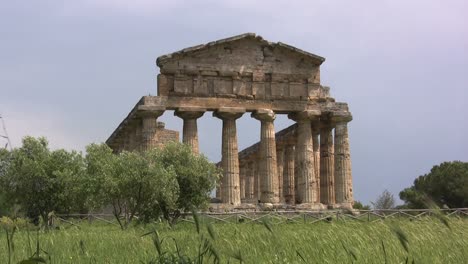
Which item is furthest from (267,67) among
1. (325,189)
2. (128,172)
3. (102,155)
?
(128,172)

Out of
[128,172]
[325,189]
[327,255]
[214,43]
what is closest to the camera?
[327,255]

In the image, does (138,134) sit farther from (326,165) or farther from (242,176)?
(242,176)

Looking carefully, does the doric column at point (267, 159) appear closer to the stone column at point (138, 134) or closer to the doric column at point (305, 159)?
the doric column at point (305, 159)

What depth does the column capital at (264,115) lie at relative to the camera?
130 ft

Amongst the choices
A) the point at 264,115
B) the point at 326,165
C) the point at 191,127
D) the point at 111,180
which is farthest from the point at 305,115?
the point at 111,180

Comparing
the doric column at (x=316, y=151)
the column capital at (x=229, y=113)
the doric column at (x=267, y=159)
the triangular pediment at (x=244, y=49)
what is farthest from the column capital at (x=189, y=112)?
the doric column at (x=316, y=151)

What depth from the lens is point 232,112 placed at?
39.1 metres

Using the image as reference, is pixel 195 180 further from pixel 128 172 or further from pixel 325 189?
pixel 325 189

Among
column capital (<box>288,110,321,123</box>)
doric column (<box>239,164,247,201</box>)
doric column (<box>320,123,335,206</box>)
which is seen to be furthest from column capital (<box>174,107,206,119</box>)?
doric column (<box>239,164,247,201</box>)

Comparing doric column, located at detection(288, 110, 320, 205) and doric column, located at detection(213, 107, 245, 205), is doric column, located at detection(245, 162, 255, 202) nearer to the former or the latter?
doric column, located at detection(288, 110, 320, 205)

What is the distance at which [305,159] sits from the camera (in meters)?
40.9

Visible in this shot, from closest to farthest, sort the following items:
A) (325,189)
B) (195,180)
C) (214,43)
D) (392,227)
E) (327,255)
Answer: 1. (392,227)
2. (327,255)
3. (195,180)
4. (214,43)
5. (325,189)

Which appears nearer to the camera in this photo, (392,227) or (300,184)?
(392,227)

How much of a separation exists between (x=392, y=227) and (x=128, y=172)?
2510 cm
